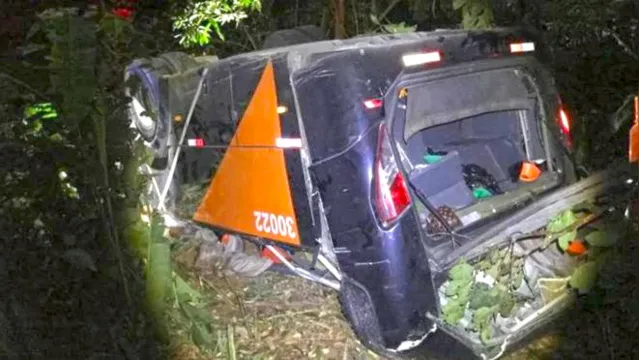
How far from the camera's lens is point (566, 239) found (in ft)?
13.3

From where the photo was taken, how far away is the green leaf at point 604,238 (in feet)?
12.8

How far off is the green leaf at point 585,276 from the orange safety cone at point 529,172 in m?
1.05

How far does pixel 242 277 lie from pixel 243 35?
20.5ft

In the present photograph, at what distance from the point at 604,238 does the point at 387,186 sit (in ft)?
3.40

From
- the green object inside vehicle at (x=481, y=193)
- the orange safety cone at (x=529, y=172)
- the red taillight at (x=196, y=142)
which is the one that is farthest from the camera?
the red taillight at (x=196, y=142)

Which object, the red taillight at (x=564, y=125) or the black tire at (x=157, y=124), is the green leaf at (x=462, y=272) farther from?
the black tire at (x=157, y=124)

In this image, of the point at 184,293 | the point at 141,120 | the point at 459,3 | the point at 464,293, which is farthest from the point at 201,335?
the point at 459,3

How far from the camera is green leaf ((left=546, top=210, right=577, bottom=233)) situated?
3.99 m

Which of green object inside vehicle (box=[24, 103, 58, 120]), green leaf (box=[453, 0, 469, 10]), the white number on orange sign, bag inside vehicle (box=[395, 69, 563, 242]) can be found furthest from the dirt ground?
green leaf (box=[453, 0, 469, 10])

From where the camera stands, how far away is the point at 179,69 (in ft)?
20.0

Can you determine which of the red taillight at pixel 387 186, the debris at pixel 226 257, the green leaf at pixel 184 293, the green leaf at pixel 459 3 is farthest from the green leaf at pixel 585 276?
the green leaf at pixel 459 3

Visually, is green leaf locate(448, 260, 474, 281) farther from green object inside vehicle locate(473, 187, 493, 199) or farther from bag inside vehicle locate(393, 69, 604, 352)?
green object inside vehicle locate(473, 187, 493, 199)

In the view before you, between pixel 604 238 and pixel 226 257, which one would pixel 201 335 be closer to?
pixel 226 257

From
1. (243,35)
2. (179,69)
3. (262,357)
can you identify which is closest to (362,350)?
(262,357)
